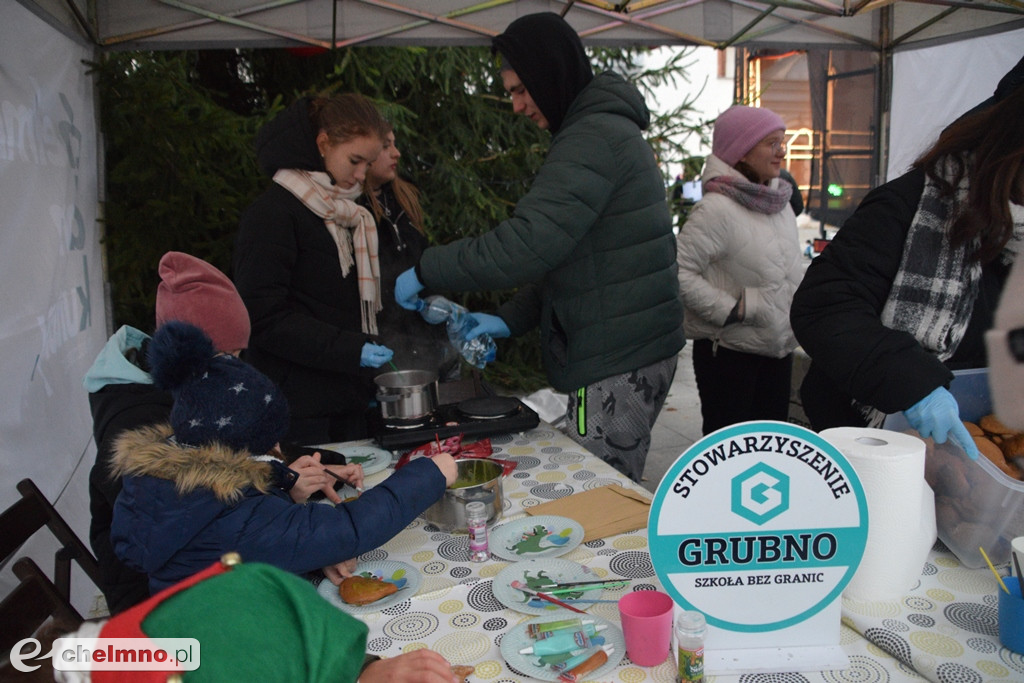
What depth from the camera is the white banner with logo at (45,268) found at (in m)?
2.05

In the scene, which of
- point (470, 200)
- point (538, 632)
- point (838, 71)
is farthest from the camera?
point (838, 71)

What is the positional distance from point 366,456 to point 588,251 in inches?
33.2

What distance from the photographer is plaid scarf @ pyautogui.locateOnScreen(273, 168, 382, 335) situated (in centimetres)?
220

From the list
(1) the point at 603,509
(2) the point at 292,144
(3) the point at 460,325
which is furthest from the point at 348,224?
(1) the point at 603,509

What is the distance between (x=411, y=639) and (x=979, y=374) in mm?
1130

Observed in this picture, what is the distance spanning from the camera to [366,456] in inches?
75.6

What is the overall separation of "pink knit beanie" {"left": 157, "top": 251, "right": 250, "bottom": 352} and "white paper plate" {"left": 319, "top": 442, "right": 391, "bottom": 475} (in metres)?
0.49

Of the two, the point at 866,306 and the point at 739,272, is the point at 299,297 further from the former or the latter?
the point at 739,272

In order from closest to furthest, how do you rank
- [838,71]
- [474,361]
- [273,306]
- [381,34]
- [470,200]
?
1. [273,306]
2. [474,361]
3. [381,34]
4. [470,200]
5. [838,71]

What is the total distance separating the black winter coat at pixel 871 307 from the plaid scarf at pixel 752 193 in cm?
138

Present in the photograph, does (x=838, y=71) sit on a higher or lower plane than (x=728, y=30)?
higher

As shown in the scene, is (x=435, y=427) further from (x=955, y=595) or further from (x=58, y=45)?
(x=58, y=45)

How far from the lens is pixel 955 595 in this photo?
1.14 metres

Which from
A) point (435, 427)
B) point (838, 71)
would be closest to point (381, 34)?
point (435, 427)
